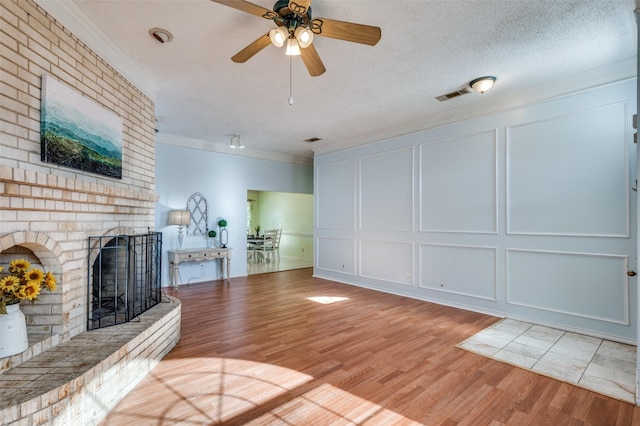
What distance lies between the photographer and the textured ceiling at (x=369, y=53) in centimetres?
236

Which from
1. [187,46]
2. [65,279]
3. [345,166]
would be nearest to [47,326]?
[65,279]

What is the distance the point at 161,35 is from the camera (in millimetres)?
2674

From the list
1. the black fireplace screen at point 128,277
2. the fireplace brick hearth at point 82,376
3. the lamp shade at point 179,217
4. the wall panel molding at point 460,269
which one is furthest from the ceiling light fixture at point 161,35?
the wall panel molding at point 460,269

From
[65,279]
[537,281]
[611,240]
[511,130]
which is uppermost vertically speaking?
[511,130]

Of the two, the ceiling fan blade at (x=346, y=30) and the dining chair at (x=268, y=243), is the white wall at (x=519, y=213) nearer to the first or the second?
the ceiling fan blade at (x=346, y=30)

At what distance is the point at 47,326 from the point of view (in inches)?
87.4

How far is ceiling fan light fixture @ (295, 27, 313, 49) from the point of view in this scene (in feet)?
6.95

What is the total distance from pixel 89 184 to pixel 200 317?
236 centimetres

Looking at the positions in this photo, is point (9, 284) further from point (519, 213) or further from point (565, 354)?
point (519, 213)

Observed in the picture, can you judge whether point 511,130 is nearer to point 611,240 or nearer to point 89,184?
point 611,240

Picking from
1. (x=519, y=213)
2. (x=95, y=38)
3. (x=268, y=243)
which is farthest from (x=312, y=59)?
(x=268, y=243)

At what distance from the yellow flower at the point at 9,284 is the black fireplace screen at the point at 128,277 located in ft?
2.76

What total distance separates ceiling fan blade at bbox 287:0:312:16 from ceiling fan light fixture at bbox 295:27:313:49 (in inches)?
4.4

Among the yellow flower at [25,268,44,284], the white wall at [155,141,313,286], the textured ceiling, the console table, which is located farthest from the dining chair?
the yellow flower at [25,268,44,284]
